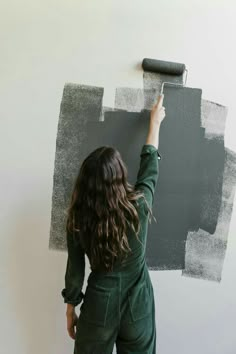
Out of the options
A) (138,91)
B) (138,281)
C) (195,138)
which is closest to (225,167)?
(195,138)

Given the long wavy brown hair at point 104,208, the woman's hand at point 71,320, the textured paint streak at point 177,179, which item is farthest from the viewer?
the textured paint streak at point 177,179

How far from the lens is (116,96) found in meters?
1.23

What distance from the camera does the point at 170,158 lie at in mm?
1266

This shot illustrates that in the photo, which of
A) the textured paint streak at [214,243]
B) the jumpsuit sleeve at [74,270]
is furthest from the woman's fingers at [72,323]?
the textured paint streak at [214,243]

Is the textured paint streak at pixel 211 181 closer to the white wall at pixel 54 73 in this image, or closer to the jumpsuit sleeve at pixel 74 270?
the white wall at pixel 54 73

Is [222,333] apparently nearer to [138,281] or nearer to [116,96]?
[138,281]

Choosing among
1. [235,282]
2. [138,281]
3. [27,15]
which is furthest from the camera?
[235,282]

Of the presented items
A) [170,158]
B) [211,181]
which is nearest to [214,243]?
[211,181]

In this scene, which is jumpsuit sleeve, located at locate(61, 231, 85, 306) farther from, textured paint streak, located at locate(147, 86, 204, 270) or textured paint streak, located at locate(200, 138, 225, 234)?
textured paint streak, located at locate(200, 138, 225, 234)

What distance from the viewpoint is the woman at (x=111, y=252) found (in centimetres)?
93

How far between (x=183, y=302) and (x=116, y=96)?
83cm

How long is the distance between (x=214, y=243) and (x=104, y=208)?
22.6 inches

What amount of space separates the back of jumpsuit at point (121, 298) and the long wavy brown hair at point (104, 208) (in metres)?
0.03

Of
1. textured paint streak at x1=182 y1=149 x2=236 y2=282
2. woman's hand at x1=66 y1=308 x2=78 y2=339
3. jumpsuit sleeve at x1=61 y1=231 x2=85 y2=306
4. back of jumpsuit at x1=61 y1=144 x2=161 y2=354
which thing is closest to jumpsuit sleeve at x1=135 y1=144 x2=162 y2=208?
back of jumpsuit at x1=61 y1=144 x2=161 y2=354
